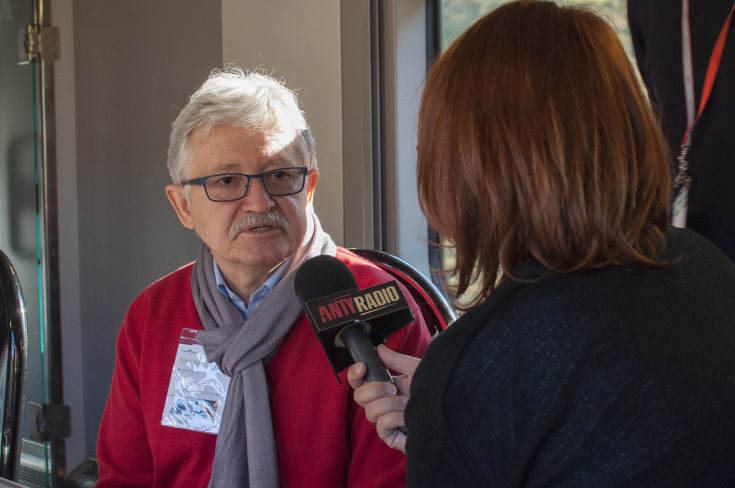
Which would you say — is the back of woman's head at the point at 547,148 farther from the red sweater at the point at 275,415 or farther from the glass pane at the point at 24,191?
the glass pane at the point at 24,191

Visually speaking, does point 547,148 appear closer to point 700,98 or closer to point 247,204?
point 700,98

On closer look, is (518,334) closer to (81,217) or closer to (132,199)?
(132,199)

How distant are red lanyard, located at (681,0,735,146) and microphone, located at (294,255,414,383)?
598 millimetres

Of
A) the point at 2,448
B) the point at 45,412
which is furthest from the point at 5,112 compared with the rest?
the point at 2,448

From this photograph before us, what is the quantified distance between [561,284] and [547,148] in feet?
0.55

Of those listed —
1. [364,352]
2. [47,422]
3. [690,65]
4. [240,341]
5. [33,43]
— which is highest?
[33,43]

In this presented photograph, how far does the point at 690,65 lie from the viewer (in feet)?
3.96

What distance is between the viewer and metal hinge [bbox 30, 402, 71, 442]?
3.32m

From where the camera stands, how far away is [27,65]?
129 inches

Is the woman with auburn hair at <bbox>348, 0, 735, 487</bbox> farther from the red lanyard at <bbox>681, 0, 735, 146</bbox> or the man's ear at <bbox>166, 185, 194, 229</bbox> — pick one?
the man's ear at <bbox>166, 185, 194, 229</bbox>

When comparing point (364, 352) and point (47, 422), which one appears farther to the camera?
point (47, 422)

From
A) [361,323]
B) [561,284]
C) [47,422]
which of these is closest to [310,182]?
[361,323]

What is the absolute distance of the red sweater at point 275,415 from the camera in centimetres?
141

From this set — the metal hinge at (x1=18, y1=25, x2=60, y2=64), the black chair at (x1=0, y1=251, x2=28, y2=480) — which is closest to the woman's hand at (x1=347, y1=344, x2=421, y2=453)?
the black chair at (x1=0, y1=251, x2=28, y2=480)
